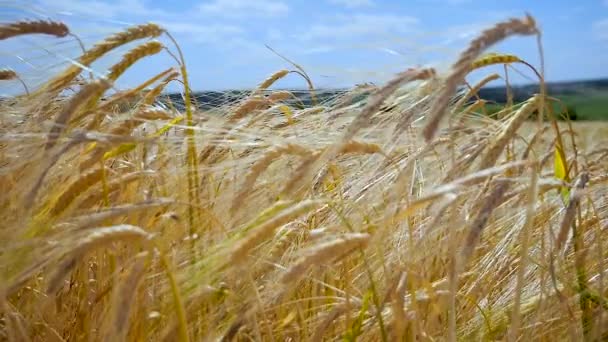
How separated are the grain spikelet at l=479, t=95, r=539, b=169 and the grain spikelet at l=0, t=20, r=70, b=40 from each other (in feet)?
2.73

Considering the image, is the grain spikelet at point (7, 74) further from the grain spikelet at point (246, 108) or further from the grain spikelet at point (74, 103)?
the grain spikelet at point (74, 103)

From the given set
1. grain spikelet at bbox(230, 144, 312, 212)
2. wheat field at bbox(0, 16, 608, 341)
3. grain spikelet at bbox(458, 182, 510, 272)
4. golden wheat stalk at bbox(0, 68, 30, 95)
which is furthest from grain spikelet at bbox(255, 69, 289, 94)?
grain spikelet at bbox(458, 182, 510, 272)

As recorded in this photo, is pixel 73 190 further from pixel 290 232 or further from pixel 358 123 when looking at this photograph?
pixel 358 123

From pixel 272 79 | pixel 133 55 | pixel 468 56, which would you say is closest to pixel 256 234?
pixel 468 56

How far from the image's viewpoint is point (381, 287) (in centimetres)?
124

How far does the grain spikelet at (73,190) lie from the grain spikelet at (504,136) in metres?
0.68

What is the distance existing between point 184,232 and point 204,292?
0.31m

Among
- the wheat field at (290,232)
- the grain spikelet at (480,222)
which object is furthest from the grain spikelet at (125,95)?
the grain spikelet at (480,222)

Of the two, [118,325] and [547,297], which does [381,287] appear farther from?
[118,325]

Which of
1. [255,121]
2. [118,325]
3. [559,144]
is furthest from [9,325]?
[559,144]

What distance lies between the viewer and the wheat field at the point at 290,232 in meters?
0.91

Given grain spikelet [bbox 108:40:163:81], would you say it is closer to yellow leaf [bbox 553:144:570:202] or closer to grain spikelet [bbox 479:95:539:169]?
grain spikelet [bbox 479:95:539:169]

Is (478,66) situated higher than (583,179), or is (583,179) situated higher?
(478,66)

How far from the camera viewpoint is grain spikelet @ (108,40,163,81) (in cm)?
135
